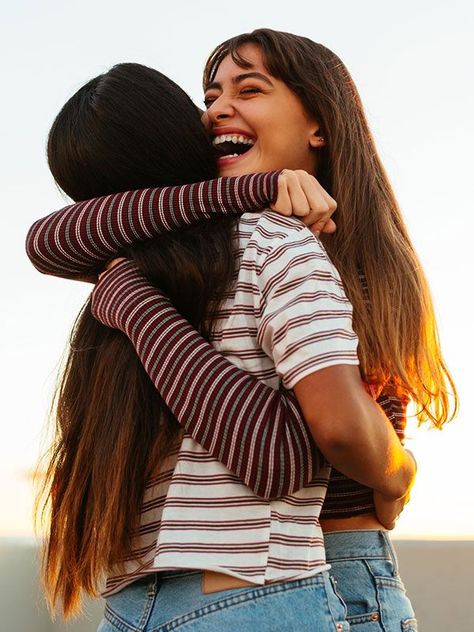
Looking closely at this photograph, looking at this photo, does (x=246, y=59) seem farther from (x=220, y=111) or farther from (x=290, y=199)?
(x=290, y=199)

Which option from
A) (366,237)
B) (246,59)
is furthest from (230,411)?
(246,59)

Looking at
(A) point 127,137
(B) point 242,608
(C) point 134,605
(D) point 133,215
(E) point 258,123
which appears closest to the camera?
(B) point 242,608

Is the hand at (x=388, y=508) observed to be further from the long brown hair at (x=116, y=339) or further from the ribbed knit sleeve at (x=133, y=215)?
the ribbed knit sleeve at (x=133, y=215)

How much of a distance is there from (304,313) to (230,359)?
12cm

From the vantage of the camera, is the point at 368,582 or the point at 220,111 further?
the point at 220,111

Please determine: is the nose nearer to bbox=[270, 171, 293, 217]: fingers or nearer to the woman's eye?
the woman's eye

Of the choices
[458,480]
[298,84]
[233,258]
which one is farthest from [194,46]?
[233,258]

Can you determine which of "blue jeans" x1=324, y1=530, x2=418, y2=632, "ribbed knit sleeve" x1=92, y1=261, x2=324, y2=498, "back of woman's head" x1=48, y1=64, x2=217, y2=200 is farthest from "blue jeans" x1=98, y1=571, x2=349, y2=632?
"back of woman's head" x1=48, y1=64, x2=217, y2=200

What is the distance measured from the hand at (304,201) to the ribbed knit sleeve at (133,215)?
0.05 feet

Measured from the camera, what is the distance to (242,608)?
972 millimetres

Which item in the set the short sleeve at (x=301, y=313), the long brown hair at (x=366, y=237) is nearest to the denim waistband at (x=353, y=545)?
the long brown hair at (x=366, y=237)

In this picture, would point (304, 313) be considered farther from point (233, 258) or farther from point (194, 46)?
point (194, 46)

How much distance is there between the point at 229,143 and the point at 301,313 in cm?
58

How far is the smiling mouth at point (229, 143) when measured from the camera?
4.92ft
